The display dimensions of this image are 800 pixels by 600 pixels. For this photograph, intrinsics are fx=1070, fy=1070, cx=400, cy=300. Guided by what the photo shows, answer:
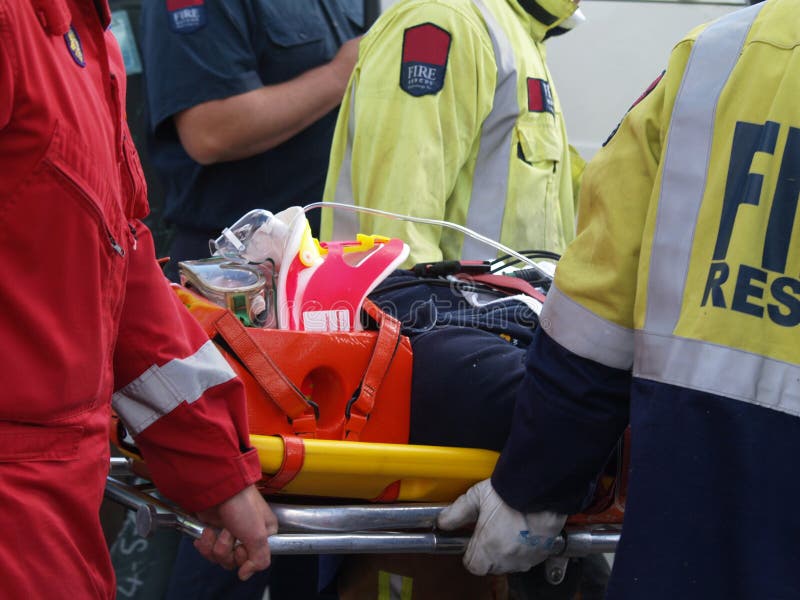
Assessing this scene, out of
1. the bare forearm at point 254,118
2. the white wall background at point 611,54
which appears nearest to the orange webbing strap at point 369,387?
the bare forearm at point 254,118

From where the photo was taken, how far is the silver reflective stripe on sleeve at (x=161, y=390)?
1576 millimetres

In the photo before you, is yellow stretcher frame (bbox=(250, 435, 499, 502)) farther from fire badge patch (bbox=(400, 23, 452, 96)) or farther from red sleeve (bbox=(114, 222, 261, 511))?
fire badge patch (bbox=(400, 23, 452, 96))

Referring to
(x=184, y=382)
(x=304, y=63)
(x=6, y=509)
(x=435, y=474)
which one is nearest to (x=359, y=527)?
(x=435, y=474)

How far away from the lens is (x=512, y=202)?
8.83ft

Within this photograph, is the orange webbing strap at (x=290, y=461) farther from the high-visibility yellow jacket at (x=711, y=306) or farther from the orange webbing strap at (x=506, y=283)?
the orange webbing strap at (x=506, y=283)

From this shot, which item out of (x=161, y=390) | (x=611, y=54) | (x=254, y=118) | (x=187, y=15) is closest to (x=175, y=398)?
(x=161, y=390)

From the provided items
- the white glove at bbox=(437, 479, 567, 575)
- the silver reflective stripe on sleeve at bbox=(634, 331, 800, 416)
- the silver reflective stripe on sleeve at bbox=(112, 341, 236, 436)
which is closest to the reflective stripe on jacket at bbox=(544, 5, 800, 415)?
the silver reflective stripe on sleeve at bbox=(634, 331, 800, 416)

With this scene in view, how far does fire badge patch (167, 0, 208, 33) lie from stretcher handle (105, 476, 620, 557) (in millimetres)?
1428

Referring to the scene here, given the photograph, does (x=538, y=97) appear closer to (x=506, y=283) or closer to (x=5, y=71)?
(x=506, y=283)

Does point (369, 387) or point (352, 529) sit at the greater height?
point (369, 387)

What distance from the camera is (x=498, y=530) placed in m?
1.77

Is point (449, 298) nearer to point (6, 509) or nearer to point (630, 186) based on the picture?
point (630, 186)

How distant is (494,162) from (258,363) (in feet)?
3.67

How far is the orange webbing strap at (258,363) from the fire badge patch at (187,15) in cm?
131
